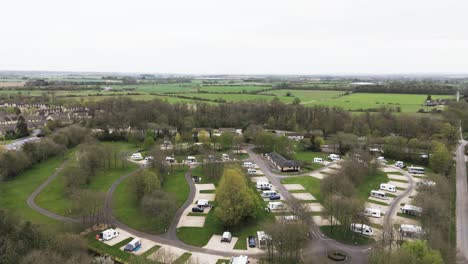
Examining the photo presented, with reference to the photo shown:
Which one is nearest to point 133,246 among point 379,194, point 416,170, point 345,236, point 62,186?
point 345,236

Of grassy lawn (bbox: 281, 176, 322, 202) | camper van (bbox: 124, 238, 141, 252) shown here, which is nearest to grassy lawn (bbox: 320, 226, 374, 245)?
grassy lawn (bbox: 281, 176, 322, 202)

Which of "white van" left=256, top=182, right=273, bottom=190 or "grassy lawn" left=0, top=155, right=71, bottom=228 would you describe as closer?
"grassy lawn" left=0, top=155, right=71, bottom=228

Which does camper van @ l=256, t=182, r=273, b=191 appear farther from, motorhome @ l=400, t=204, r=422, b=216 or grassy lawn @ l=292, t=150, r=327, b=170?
motorhome @ l=400, t=204, r=422, b=216

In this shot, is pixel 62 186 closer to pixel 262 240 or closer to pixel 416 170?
pixel 262 240

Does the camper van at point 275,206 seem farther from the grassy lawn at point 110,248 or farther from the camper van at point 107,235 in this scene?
the camper van at point 107,235

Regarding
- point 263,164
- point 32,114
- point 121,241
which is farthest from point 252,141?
point 32,114

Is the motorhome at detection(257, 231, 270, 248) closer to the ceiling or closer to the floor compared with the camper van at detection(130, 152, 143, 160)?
closer to the floor

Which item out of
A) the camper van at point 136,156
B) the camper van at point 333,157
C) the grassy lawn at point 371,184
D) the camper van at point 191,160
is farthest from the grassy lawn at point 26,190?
the camper van at point 333,157
